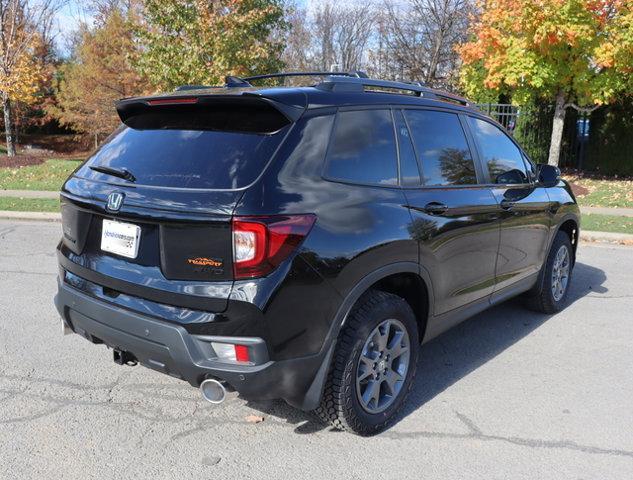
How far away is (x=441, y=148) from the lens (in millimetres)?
3750

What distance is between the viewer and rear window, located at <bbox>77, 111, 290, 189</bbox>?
2.69 metres

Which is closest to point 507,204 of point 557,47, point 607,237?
point 607,237

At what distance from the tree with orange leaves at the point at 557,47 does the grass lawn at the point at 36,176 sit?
418 inches

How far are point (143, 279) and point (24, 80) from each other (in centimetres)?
2007

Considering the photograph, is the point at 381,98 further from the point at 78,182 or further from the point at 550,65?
the point at 550,65

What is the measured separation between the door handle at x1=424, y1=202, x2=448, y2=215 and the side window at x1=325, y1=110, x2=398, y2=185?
29 cm

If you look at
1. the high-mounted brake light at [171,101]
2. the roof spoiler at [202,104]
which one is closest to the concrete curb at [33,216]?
the roof spoiler at [202,104]

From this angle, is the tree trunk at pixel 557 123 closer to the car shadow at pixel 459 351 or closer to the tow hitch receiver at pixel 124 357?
the car shadow at pixel 459 351

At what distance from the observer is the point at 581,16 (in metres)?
11.8

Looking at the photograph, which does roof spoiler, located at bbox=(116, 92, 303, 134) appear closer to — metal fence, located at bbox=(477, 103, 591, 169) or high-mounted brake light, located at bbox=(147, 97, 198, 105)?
high-mounted brake light, located at bbox=(147, 97, 198, 105)

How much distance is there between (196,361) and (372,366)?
997mm

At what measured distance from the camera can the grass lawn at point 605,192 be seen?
1210cm

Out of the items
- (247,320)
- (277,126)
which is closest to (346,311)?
(247,320)

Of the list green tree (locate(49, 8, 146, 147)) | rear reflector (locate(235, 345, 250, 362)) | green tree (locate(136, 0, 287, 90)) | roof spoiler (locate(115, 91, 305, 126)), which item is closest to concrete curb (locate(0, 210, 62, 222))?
green tree (locate(136, 0, 287, 90))
